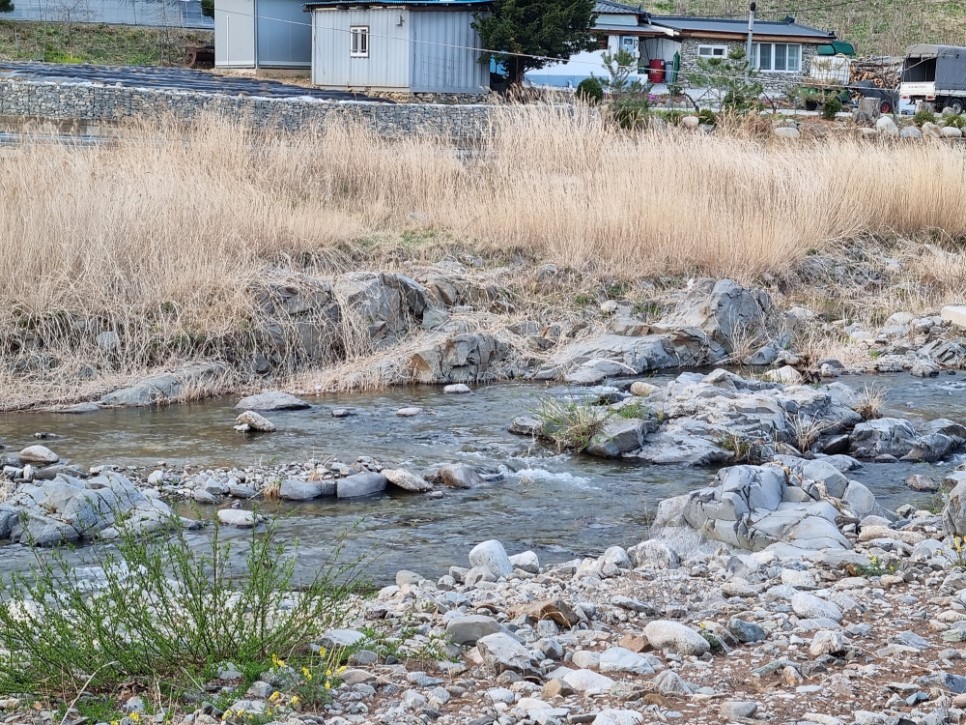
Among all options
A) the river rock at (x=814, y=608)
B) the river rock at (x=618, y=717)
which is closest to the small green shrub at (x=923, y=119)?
the river rock at (x=814, y=608)

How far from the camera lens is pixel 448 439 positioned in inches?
296

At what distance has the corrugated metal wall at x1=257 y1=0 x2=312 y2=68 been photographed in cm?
2927

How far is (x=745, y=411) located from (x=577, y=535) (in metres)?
2.49

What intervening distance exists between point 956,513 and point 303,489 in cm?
320

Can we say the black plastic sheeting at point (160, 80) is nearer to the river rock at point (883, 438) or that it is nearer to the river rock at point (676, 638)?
the river rock at point (883, 438)

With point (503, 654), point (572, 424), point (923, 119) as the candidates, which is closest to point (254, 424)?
point (572, 424)

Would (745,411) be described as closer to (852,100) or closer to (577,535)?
(577,535)

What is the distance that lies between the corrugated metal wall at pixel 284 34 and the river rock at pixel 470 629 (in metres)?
27.5

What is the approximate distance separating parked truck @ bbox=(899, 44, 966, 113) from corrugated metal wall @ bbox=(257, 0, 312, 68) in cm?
1680

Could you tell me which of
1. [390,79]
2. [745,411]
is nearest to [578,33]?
[390,79]

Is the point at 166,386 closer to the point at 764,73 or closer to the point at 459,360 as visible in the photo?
the point at 459,360

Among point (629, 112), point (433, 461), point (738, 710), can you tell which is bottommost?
point (433, 461)

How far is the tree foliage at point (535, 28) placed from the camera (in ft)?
80.1

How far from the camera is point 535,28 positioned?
24.8 meters
